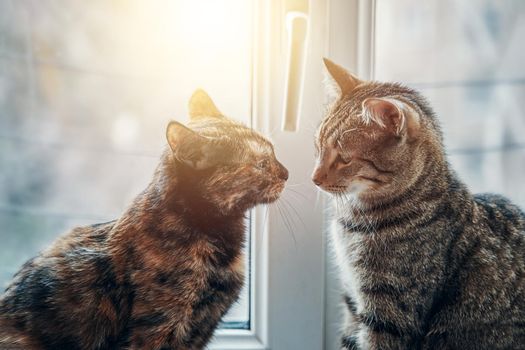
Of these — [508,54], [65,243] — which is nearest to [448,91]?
[508,54]

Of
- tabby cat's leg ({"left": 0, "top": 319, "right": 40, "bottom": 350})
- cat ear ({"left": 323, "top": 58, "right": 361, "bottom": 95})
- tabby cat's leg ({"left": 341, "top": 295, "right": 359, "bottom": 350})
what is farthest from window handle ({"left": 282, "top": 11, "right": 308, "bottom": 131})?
tabby cat's leg ({"left": 0, "top": 319, "right": 40, "bottom": 350})

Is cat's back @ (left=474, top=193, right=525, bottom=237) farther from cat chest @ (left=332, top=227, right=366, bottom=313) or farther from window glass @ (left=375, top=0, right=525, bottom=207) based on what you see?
cat chest @ (left=332, top=227, right=366, bottom=313)

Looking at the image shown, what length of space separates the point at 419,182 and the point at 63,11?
2.37 ft

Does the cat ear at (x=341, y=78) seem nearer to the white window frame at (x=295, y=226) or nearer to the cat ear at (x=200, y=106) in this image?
the white window frame at (x=295, y=226)

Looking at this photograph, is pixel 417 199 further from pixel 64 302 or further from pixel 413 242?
pixel 64 302

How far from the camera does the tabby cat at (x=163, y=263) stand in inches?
30.2

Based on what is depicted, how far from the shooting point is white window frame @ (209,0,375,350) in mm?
998

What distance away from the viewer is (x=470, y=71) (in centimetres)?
Answer: 103

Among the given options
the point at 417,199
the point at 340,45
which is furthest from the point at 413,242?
the point at 340,45

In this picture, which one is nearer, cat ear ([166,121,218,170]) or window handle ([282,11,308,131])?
cat ear ([166,121,218,170])

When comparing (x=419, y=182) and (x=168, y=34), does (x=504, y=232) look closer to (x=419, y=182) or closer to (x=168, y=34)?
(x=419, y=182)

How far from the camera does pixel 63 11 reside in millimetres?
982

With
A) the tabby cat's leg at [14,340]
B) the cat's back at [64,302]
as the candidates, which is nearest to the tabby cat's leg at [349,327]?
the cat's back at [64,302]

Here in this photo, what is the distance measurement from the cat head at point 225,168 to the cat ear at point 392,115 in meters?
0.17
